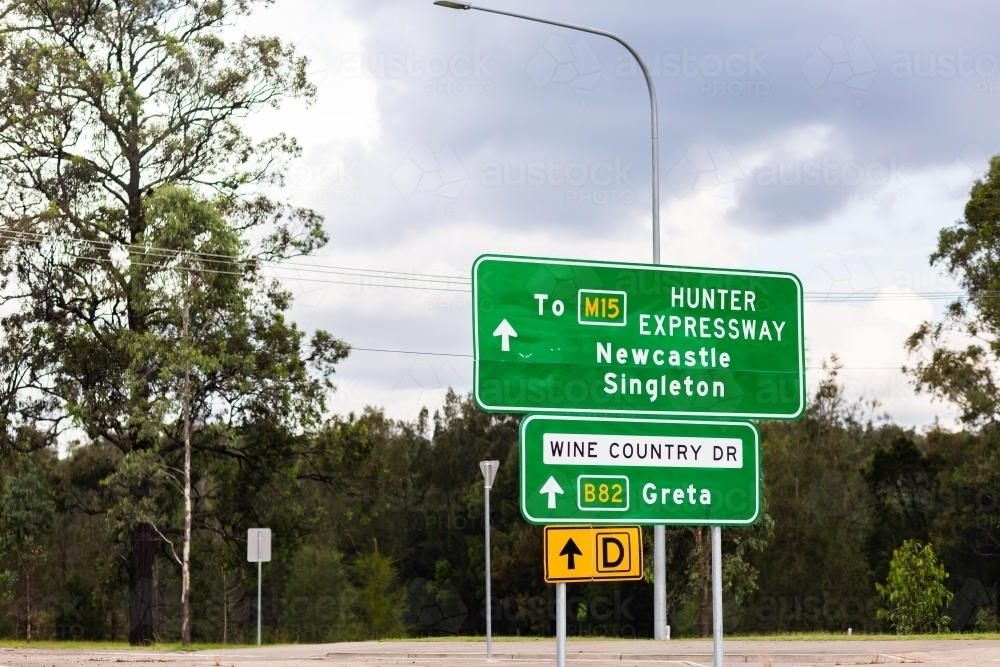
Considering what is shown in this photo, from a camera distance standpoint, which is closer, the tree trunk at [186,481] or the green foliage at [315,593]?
the tree trunk at [186,481]

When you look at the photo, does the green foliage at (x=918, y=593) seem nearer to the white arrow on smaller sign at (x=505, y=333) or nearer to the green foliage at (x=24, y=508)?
the green foliage at (x=24, y=508)

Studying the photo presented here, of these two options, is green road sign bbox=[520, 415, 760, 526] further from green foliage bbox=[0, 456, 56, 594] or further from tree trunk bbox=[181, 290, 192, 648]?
green foliage bbox=[0, 456, 56, 594]

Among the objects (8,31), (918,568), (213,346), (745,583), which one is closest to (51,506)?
(213,346)

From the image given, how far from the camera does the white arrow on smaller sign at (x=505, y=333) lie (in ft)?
25.5

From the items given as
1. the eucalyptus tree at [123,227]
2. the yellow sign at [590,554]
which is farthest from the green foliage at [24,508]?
the yellow sign at [590,554]

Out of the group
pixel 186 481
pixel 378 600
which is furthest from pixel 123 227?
pixel 378 600

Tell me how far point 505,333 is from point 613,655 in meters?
12.8

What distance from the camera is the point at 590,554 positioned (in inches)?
311

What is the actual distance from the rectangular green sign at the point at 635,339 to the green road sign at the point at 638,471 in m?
0.10

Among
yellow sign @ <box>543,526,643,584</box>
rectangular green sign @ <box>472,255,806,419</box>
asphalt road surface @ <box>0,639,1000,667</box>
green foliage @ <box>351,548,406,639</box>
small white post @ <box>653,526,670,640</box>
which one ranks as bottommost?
green foliage @ <box>351,548,406,639</box>

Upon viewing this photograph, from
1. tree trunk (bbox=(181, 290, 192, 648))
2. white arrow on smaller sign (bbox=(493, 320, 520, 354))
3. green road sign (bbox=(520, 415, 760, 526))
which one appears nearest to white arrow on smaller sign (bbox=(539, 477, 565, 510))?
green road sign (bbox=(520, 415, 760, 526))

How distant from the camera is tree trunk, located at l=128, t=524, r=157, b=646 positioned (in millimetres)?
34375

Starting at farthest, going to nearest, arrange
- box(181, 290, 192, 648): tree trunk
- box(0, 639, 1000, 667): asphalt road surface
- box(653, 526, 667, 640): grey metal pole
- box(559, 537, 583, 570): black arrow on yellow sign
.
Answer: box(181, 290, 192, 648): tree trunk < box(653, 526, 667, 640): grey metal pole < box(0, 639, 1000, 667): asphalt road surface < box(559, 537, 583, 570): black arrow on yellow sign

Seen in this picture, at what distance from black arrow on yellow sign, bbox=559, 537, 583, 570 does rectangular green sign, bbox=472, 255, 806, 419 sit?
79 cm
